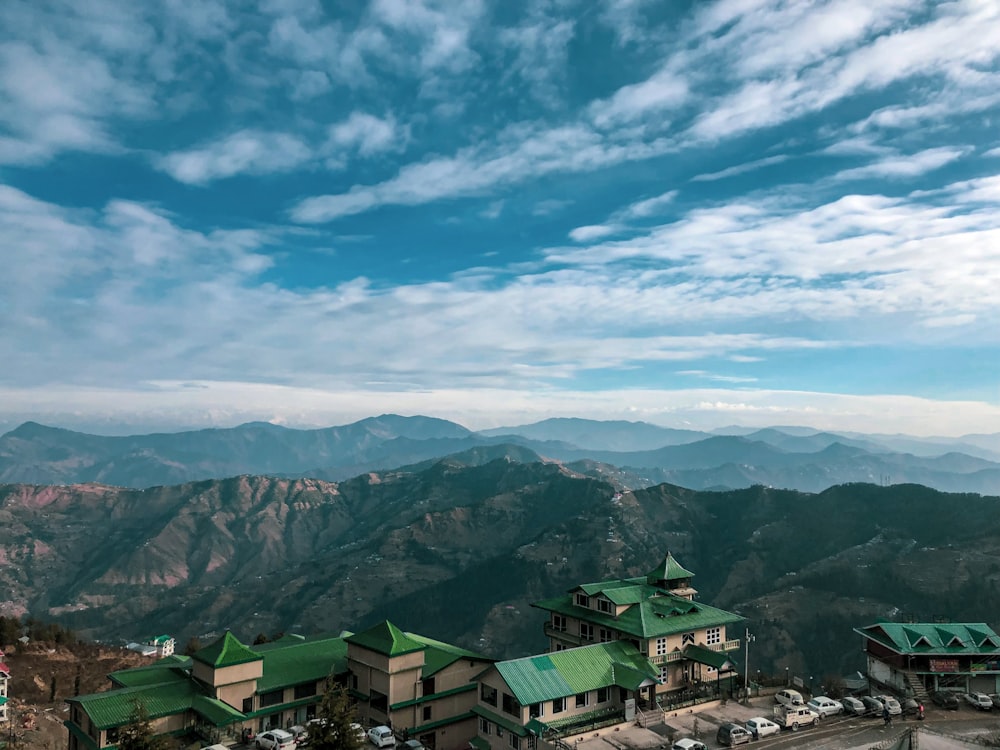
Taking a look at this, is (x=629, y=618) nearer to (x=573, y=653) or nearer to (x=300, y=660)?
(x=573, y=653)

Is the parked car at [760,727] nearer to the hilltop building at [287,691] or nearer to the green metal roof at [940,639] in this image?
the green metal roof at [940,639]

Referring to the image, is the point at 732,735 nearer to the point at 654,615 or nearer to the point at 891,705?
the point at 891,705

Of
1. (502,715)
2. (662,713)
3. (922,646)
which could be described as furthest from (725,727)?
(922,646)

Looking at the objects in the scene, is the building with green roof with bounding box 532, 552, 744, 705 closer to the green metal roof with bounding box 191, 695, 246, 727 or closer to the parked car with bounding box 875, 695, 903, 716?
the parked car with bounding box 875, 695, 903, 716

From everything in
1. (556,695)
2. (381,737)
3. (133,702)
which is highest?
(556,695)

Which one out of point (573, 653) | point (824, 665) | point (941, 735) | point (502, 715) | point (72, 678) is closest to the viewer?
point (941, 735)

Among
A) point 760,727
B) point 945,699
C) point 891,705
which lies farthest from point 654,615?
point 945,699

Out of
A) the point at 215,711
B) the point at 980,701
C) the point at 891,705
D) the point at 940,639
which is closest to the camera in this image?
the point at 215,711
